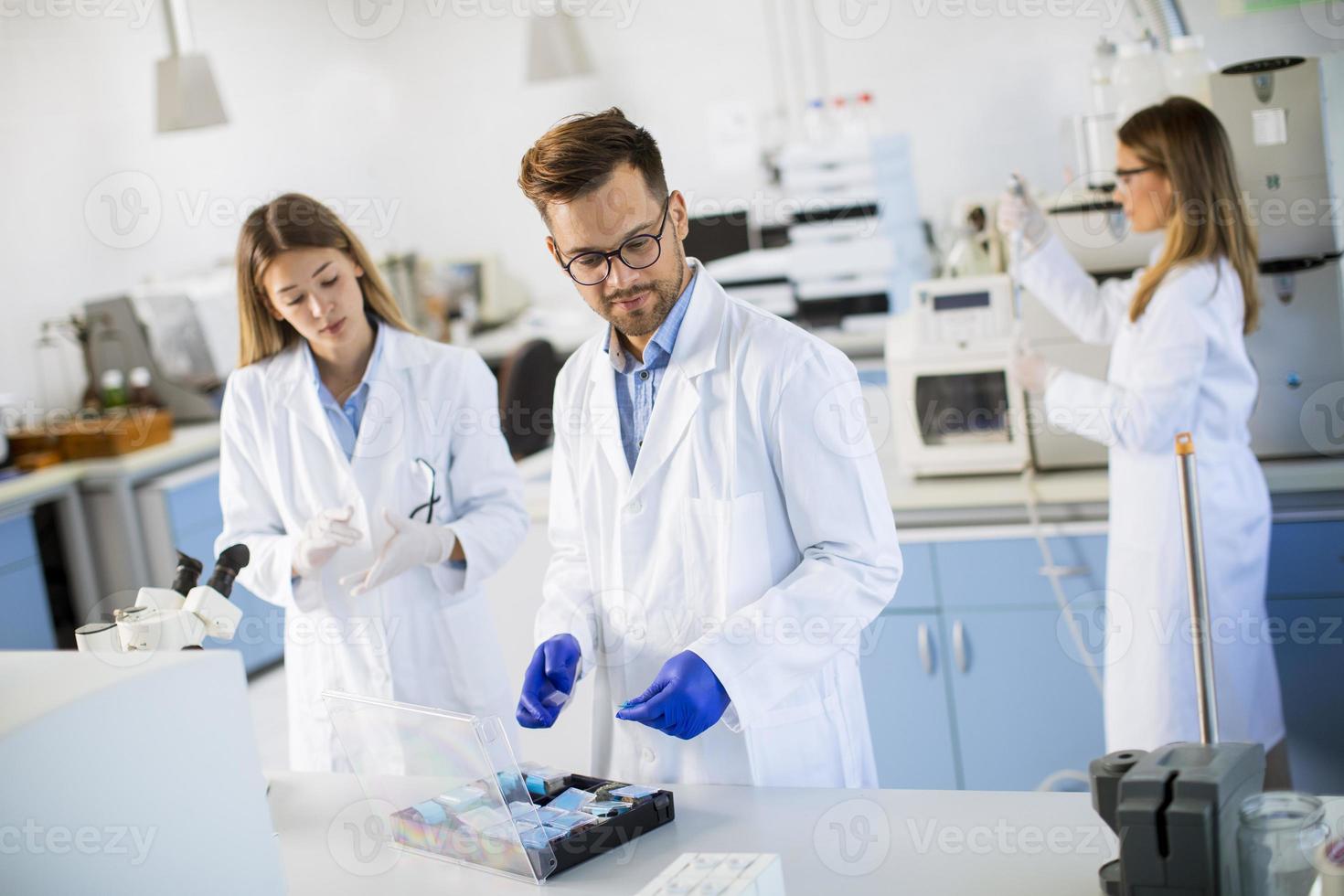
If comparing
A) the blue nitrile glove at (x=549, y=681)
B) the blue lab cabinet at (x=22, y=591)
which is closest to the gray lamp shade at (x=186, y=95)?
the blue lab cabinet at (x=22, y=591)

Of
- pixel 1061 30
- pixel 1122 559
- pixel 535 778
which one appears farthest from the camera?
pixel 1061 30

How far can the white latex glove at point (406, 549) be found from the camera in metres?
1.92

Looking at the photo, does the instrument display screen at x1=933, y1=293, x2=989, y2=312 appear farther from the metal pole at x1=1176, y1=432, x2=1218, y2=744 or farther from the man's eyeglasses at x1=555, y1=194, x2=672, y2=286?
the metal pole at x1=1176, y1=432, x2=1218, y2=744

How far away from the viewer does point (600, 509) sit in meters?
1.69

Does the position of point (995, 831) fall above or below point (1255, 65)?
below

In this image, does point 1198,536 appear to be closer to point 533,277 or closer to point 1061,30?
point 1061,30

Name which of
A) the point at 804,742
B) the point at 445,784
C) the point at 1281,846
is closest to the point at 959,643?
the point at 804,742

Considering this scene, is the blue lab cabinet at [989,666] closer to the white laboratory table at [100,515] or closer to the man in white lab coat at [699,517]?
the man in white lab coat at [699,517]

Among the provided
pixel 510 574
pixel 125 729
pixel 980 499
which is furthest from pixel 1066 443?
pixel 125 729

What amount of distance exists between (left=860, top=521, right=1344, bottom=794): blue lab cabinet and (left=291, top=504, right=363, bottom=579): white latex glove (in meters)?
1.18

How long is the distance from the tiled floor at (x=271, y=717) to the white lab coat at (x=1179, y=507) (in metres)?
2.25

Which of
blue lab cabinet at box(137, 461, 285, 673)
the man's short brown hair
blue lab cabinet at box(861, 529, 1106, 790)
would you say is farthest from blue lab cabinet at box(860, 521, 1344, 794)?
blue lab cabinet at box(137, 461, 285, 673)

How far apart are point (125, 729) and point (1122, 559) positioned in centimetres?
187

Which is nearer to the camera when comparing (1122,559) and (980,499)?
(1122,559)
